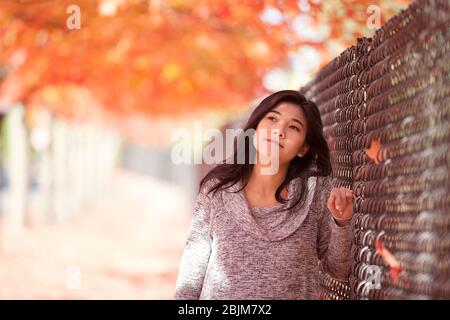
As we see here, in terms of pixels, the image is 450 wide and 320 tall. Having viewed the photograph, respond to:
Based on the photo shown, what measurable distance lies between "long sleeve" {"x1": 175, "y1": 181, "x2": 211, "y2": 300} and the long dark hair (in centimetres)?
15

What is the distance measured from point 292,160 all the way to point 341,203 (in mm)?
490

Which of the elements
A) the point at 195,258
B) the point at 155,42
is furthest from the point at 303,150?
the point at 155,42

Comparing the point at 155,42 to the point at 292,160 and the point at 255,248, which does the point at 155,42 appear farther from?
the point at 255,248

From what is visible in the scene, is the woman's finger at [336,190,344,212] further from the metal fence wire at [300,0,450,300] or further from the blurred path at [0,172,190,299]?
the blurred path at [0,172,190,299]

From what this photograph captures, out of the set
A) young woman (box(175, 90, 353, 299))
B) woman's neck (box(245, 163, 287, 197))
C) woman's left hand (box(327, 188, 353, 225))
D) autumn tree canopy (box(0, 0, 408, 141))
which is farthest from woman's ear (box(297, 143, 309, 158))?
autumn tree canopy (box(0, 0, 408, 141))

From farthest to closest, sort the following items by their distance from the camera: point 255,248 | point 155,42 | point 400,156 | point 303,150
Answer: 1. point 155,42
2. point 303,150
3. point 255,248
4. point 400,156

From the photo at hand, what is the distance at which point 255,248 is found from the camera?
3.18m

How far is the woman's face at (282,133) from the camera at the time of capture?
3.41 meters

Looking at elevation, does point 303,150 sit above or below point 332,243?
above

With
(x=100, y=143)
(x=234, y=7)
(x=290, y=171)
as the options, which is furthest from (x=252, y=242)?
(x=100, y=143)

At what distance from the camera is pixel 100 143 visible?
37.8 meters

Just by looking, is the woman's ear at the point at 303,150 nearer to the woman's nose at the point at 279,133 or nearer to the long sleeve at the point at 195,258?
the woman's nose at the point at 279,133

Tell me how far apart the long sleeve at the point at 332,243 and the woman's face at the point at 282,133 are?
253 millimetres
